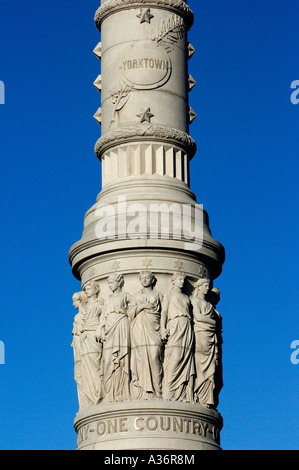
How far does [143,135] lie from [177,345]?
5395mm

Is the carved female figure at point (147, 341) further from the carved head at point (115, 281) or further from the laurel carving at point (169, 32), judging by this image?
the laurel carving at point (169, 32)

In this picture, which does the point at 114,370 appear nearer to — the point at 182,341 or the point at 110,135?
the point at 182,341

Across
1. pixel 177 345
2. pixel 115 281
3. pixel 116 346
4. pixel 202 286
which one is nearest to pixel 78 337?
pixel 116 346

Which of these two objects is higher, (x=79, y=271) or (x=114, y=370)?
(x=79, y=271)

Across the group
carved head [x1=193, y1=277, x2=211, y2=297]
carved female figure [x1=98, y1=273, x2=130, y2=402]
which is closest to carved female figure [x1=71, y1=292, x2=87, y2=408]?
carved female figure [x1=98, y1=273, x2=130, y2=402]

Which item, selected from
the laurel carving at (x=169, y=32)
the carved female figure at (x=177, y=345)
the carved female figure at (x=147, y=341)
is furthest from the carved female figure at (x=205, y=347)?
the laurel carving at (x=169, y=32)

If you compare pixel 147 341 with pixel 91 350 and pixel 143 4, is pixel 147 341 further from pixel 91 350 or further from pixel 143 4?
pixel 143 4

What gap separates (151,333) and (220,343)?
2.06m

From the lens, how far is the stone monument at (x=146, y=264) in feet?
99.2

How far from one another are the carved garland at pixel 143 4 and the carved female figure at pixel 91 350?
280 inches

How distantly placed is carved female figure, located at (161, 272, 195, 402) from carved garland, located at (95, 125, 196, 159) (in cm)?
380

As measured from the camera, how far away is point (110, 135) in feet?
108
